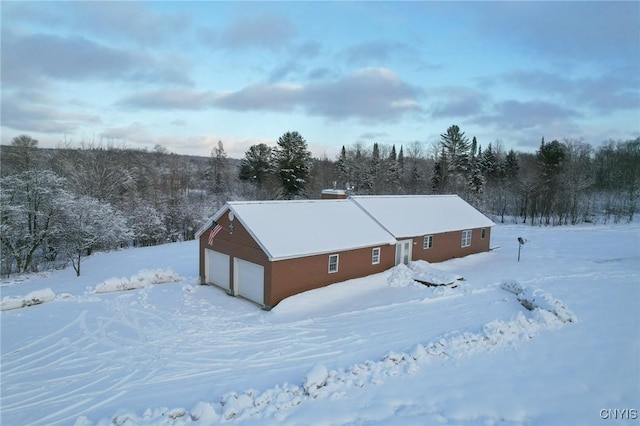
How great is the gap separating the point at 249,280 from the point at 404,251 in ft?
30.5

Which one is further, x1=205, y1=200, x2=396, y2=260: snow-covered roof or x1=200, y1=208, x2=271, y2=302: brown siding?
x1=205, y1=200, x2=396, y2=260: snow-covered roof

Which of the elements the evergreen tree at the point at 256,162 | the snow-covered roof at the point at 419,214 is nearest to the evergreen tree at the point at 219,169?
the evergreen tree at the point at 256,162

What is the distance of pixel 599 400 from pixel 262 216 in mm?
13345

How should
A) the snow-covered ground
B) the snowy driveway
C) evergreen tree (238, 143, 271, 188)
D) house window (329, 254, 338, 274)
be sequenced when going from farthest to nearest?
evergreen tree (238, 143, 271, 188) < house window (329, 254, 338, 274) < the snowy driveway < the snow-covered ground

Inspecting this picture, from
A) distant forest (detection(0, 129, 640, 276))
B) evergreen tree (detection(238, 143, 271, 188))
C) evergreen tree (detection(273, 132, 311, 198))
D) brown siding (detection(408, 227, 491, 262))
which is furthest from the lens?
evergreen tree (detection(238, 143, 271, 188))

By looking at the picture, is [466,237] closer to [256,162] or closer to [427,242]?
[427,242]

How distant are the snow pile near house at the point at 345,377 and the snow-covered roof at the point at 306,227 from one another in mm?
6662

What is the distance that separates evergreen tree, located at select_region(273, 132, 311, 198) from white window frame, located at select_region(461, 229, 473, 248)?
98.3ft

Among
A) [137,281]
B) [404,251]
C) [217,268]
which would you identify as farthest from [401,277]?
[137,281]

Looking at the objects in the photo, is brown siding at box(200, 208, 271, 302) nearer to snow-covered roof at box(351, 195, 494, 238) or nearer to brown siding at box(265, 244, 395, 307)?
brown siding at box(265, 244, 395, 307)

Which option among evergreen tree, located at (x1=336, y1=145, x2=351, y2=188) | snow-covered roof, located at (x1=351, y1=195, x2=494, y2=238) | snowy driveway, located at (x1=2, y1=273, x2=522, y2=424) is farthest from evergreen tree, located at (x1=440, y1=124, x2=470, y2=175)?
snowy driveway, located at (x1=2, y1=273, x2=522, y2=424)

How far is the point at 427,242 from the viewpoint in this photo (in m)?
22.7

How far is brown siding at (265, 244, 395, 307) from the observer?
1516 centimetres

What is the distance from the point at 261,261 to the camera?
15.5m
